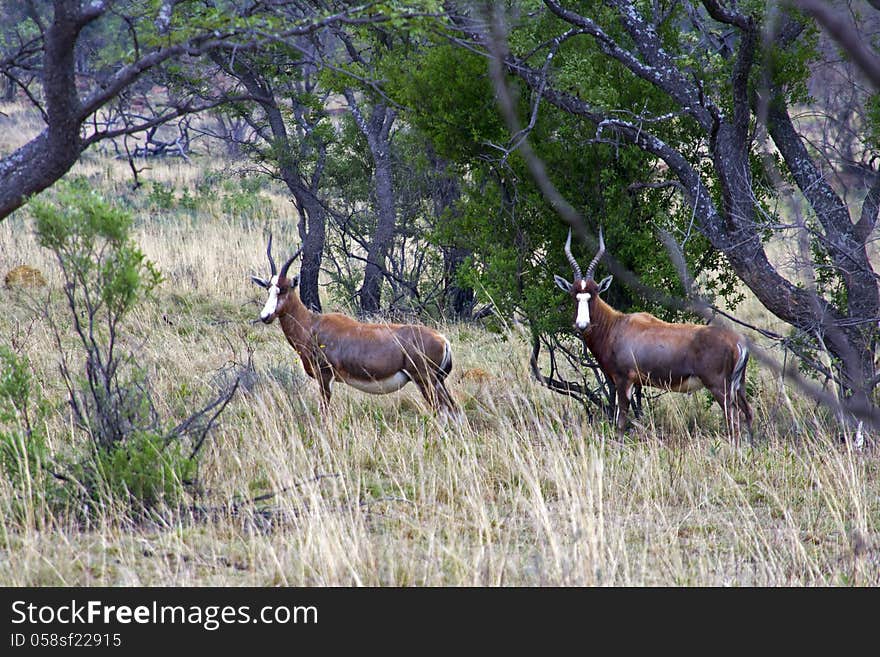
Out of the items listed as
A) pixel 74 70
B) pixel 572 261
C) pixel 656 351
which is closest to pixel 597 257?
pixel 572 261

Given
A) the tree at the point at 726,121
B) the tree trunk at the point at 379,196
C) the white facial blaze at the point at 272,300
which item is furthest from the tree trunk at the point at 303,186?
the tree at the point at 726,121

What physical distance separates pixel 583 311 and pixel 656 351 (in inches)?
26.8

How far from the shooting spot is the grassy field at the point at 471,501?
498 centimetres

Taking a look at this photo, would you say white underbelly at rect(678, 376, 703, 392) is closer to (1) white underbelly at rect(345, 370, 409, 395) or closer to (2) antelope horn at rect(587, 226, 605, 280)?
(2) antelope horn at rect(587, 226, 605, 280)

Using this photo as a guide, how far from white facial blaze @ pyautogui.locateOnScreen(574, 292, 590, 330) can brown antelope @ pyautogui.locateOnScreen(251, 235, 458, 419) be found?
1187 mm

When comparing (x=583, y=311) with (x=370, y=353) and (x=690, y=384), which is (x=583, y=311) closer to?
(x=690, y=384)

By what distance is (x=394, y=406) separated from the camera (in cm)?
913

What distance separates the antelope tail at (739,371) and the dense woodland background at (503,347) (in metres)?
0.38

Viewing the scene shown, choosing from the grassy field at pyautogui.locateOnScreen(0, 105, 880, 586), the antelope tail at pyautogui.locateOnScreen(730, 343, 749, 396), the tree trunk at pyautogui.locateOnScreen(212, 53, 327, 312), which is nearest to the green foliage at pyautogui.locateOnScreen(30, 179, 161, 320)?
the grassy field at pyautogui.locateOnScreen(0, 105, 880, 586)

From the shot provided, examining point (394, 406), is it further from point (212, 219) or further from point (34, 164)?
point (212, 219)

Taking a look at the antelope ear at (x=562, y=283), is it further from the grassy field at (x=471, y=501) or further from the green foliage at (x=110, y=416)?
the green foliage at (x=110, y=416)

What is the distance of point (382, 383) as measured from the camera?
866 centimetres

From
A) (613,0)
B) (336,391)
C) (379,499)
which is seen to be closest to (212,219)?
(336,391)

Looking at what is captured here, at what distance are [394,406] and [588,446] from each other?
2.15 meters
